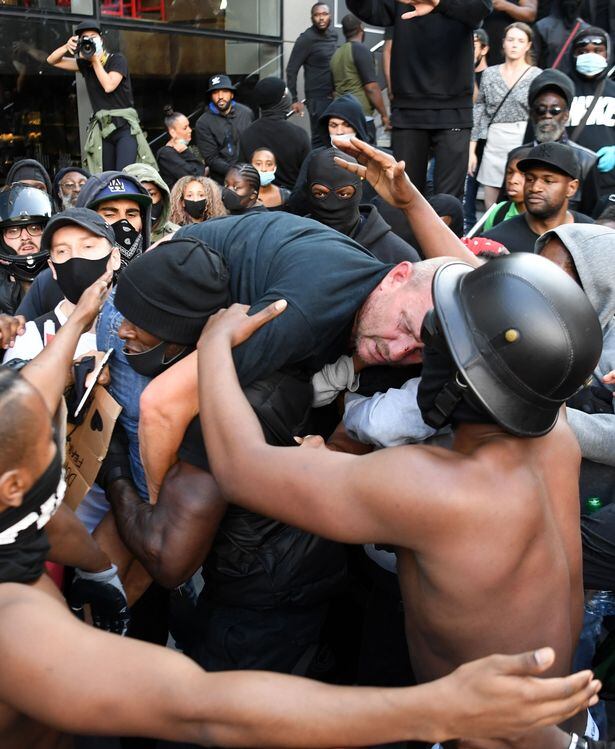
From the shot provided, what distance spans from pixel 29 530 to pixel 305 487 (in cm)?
60

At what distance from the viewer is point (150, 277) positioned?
2.32 m

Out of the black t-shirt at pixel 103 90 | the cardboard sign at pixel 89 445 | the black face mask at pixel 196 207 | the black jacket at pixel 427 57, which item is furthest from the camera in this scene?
the black t-shirt at pixel 103 90

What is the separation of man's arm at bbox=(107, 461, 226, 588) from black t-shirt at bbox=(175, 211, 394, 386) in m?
0.33

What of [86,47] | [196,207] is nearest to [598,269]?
[196,207]

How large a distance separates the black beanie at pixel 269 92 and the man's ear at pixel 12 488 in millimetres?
5967

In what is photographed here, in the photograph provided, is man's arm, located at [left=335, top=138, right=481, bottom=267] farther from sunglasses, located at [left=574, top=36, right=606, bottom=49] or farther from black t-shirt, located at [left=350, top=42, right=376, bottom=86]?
black t-shirt, located at [left=350, top=42, right=376, bottom=86]

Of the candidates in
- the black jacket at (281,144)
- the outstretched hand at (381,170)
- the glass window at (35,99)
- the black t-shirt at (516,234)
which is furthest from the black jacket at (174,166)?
the outstretched hand at (381,170)

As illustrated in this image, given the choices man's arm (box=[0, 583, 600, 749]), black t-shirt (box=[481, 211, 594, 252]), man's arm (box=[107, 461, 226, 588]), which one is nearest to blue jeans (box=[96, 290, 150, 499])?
man's arm (box=[107, 461, 226, 588])

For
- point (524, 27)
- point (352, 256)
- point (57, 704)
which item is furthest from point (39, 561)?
Result: point (524, 27)

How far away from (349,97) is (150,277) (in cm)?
468

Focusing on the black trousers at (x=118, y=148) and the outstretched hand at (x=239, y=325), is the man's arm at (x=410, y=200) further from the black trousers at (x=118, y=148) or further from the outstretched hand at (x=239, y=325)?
the black trousers at (x=118, y=148)

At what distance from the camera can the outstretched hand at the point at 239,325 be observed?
219cm

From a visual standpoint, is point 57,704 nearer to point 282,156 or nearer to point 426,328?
point 426,328

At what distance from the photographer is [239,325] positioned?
2217 millimetres
